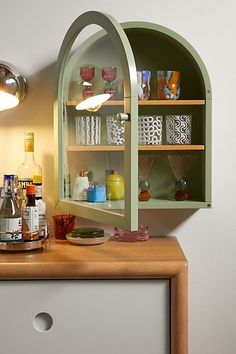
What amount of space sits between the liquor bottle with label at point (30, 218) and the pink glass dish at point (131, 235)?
12.7 inches

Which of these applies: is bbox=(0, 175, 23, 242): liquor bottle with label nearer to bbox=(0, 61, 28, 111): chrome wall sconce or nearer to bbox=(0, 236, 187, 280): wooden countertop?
bbox=(0, 236, 187, 280): wooden countertop

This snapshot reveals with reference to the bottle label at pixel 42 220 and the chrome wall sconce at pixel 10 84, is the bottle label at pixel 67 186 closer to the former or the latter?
the bottle label at pixel 42 220

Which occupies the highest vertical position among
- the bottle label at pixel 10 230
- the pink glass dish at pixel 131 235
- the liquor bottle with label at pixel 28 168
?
the liquor bottle with label at pixel 28 168

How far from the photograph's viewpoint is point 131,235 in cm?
210

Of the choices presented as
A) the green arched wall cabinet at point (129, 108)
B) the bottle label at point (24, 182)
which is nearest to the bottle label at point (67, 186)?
the green arched wall cabinet at point (129, 108)

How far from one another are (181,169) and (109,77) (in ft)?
1.61

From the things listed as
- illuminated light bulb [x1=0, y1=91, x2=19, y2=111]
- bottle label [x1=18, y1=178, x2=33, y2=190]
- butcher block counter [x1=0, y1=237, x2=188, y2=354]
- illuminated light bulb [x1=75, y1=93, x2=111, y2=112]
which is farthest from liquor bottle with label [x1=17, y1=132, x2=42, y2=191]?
butcher block counter [x1=0, y1=237, x2=188, y2=354]

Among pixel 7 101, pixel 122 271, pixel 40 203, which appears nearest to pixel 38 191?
pixel 40 203

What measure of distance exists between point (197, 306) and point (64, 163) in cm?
76

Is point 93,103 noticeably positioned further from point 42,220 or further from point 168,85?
point 42,220

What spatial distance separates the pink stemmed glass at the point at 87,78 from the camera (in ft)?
6.30

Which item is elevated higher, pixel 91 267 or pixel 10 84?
pixel 10 84

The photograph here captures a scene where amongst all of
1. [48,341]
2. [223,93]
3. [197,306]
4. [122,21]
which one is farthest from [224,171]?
[48,341]

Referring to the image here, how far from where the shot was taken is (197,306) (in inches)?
89.0
